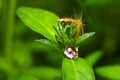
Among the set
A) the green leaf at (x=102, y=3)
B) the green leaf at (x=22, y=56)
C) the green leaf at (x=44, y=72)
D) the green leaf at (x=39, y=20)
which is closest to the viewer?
the green leaf at (x=39, y=20)

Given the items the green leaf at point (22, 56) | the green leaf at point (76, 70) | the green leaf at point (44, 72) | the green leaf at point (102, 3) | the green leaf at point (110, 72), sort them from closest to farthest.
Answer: the green leaf at point (76, 70) < the green leaf at point (110, 72) < the green leaf at point (102, 3) < the green leaf at point (44, 72) < the green leaf at point (22, 56)

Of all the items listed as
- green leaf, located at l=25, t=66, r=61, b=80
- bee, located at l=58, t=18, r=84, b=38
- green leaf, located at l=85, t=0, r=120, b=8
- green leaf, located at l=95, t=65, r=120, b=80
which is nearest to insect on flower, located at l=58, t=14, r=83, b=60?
bee, located at l=58, t=18, r=84, b=38

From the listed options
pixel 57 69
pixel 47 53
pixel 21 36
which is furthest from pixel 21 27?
pixel 57 69

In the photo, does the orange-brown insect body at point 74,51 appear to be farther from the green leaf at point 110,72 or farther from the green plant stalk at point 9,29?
the green plant stalk at point 9,29

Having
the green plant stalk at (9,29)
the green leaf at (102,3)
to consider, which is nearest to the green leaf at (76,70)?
the green leaf at (102,3)

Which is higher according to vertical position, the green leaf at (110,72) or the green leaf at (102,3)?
the green leaf at (102,3)

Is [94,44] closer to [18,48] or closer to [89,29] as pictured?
[89,29]

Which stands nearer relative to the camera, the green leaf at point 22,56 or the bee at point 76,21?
the bee at point 76,21
